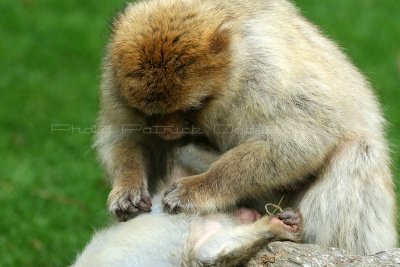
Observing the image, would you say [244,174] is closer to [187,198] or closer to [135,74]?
[187,198]

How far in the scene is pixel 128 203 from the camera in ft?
20.5

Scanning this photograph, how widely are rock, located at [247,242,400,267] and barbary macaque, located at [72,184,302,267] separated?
0.10 m

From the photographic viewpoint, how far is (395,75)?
1212 cm

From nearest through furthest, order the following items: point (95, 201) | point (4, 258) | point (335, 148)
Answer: point (335, 148)
point (4, 258)
point (95, 201)

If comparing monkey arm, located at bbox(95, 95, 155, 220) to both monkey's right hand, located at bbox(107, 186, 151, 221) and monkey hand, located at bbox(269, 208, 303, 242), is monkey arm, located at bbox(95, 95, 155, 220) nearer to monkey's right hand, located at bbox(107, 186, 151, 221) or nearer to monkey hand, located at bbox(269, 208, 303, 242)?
monkey's right hand, located at bbox(107, 186, 151, 221)

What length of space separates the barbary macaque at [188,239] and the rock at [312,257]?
10 cm

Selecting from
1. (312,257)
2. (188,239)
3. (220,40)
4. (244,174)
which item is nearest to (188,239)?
(188,239)

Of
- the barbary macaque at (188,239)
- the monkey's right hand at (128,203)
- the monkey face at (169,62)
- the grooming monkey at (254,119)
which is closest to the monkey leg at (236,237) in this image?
the barbary macaque at (188,239)

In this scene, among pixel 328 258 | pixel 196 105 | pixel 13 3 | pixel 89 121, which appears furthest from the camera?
pixel 13 3

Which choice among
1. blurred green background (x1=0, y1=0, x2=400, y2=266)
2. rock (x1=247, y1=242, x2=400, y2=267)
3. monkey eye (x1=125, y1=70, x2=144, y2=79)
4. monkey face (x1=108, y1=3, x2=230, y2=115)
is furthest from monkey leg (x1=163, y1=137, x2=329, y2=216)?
blurred green background (x1=0, y1=0, x2=400, y2=266)

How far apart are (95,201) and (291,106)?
152 inches

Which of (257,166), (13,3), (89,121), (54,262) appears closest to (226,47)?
(257,166)

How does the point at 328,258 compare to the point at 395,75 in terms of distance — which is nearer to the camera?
the point at 328,258

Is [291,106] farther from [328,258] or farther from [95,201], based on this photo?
[95,201]
